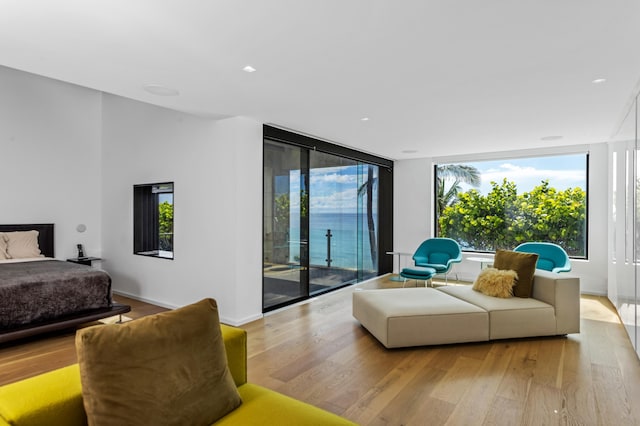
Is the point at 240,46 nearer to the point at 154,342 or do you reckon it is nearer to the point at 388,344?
the point at 154,342

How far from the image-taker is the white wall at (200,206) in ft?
14.0

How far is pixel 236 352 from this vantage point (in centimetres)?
183

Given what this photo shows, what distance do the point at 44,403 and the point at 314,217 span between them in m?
4.36

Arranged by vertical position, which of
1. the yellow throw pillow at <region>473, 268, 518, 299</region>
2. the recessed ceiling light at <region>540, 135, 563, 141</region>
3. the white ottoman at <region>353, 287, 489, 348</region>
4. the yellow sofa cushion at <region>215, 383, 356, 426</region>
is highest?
the recessed ceiling light at <region>540, 135, 563, 141</region>

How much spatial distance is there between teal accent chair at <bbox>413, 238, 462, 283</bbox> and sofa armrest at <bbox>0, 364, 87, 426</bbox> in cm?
531

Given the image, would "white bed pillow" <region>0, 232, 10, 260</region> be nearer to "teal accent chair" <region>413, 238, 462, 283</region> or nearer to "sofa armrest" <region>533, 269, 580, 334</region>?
"teal accent chair" <region>413, 238, 462, 283</region>

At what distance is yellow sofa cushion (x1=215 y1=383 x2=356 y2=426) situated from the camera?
149 centimetres

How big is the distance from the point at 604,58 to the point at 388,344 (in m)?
2.80

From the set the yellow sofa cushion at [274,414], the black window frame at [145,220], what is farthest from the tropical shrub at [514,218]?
the yellow sofa cushion at [274,414]

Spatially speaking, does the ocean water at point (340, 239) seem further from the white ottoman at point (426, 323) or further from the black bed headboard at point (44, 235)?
the black bed headboard at point (44, 235)

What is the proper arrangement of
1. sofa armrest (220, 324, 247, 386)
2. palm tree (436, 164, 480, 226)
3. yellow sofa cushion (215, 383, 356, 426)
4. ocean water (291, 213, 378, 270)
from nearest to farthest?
yellow sofa cushion (215, 383, 356, 426)
sofa armrest (220, 324, 247, 386)
ocean water (291, 213, 378, 270)
palm tree (436, 164, 480, 226)

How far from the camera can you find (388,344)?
342cm

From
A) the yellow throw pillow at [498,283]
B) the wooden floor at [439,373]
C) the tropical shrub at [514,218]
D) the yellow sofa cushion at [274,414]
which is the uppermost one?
the tropical shrub at [514,218]

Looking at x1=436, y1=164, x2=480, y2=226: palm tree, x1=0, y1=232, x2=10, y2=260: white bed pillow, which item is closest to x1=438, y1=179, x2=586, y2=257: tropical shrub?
x1=436, y1=164, x2=480, y2=226: palm tree
